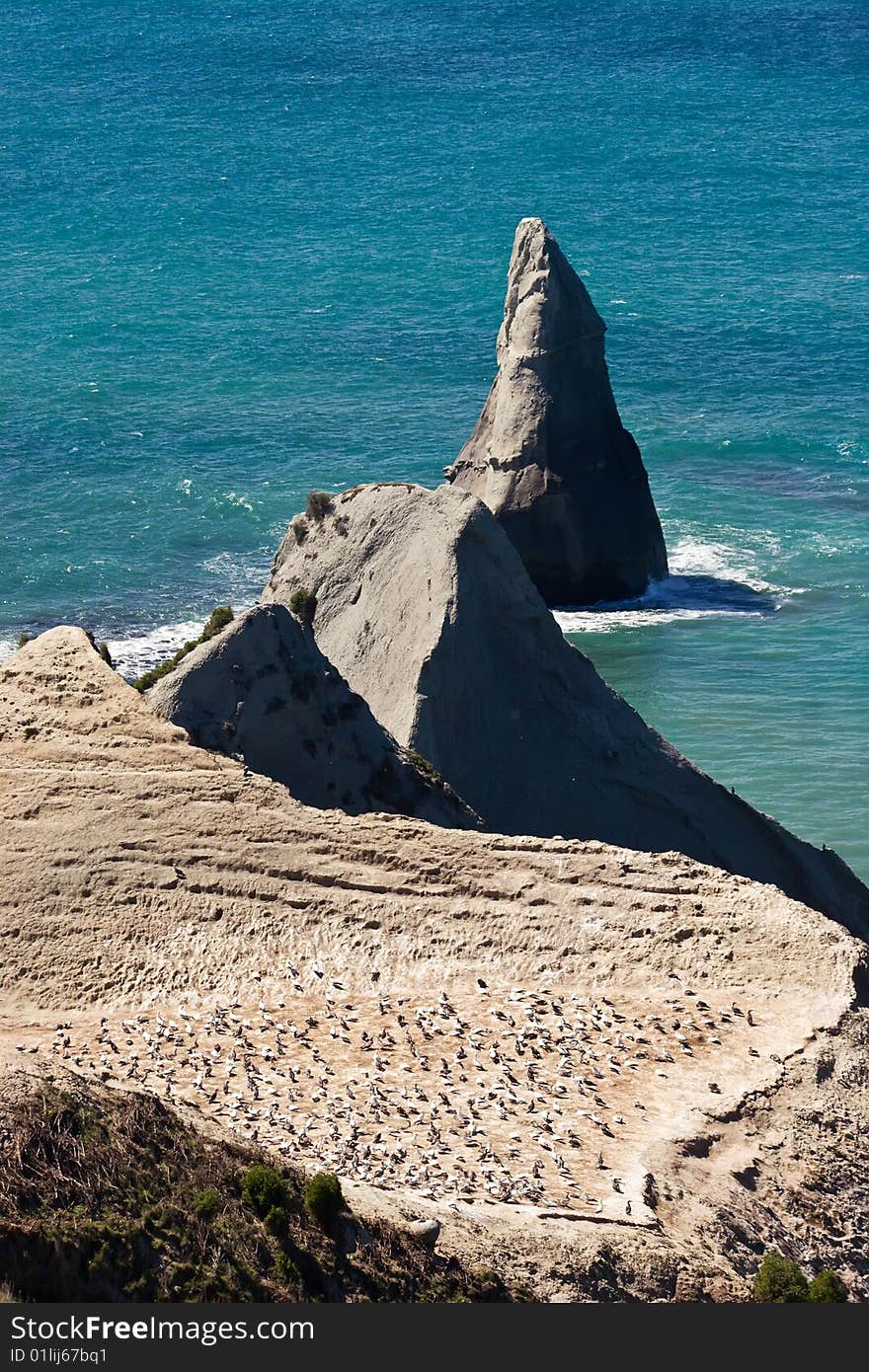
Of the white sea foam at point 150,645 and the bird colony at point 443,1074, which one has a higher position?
the bird colony at point 443,1074

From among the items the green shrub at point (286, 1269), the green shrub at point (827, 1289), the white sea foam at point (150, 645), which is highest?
the green shrub at point (286, 1269)

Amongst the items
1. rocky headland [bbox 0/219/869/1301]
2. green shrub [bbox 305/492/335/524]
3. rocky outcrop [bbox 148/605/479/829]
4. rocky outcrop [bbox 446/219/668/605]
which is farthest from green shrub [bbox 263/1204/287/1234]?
rocky outcrop [bbox 446/219/668/605]

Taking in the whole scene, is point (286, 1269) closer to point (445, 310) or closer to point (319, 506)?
point (319, 506)

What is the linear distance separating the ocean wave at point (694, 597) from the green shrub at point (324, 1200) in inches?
2359

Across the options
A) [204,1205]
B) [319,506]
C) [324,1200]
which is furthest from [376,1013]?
[319,506]

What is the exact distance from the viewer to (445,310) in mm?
121438

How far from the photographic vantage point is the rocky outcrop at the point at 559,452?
82.5 metres

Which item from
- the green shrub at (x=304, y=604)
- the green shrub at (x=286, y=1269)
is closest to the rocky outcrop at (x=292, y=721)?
the green shrub at (x=304, y=604)

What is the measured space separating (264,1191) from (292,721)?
52.1ft

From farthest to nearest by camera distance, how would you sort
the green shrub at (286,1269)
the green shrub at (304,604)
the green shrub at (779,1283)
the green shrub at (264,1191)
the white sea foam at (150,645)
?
the white sea foam at (150,645), the green shrub at (304,604), the green shrub at (779,1283), the green shrub at (264,1191), the green shrub at (286,1269)

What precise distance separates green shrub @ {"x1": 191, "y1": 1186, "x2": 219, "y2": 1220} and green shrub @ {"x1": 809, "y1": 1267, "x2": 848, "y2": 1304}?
671 centimetres

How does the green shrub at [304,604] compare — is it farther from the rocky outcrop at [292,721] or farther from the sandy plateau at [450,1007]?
the sandy plateau at [450,1007]

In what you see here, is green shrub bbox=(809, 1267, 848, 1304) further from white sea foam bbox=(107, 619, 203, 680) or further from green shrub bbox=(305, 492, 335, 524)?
white sea foam bbox=(107, 619, 203, 680)

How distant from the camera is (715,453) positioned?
101m
